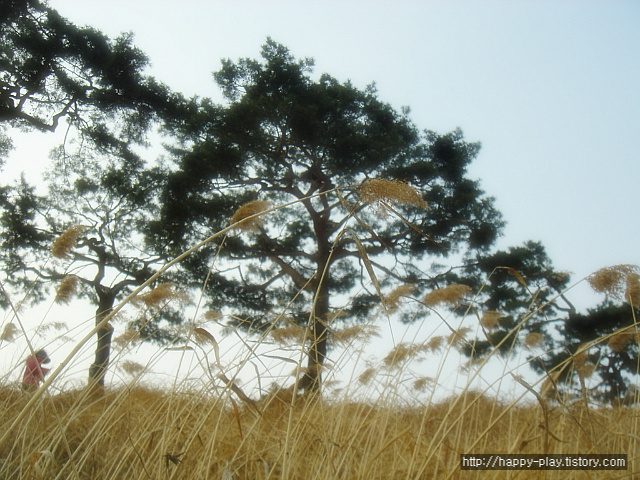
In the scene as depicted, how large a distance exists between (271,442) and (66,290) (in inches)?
52.7

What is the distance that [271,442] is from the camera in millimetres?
2336

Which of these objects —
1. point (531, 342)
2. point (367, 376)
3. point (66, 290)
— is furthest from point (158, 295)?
point (531, 342)

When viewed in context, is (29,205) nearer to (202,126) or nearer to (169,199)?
(169,199)

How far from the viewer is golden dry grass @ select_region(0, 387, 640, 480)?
4.69 ft

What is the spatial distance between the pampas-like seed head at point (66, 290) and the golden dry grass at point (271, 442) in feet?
1.73

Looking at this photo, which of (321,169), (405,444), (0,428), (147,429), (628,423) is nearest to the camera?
(147,429)

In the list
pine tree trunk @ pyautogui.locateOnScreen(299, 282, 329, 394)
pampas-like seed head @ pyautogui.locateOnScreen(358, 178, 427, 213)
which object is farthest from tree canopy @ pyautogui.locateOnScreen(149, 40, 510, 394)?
pampas-like seed head @ pyautogui.locateOnScreen(358, 178, 427, 213)

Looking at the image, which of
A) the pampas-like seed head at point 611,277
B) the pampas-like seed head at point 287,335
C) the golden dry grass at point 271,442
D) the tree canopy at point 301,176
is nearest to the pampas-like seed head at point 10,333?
the golden dry grass at point 271,442

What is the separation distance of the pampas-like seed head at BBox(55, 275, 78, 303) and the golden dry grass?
20.8 inches

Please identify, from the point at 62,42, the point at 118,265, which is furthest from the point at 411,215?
the point at 62,42

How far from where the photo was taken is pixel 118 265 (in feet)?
37.4

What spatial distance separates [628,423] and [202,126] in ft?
28.1

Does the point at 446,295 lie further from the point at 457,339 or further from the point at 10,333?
the point at 10,333

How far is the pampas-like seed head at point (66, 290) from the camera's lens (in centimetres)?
264
